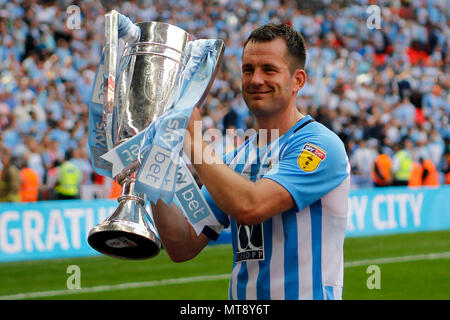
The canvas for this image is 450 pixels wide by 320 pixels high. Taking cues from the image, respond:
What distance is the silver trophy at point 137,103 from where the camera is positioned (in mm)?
2500

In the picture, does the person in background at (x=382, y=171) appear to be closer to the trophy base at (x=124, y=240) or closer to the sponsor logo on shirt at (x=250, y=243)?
the sponsor logo on shirt at (x=250, y=243)

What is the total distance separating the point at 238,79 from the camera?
1802 cm

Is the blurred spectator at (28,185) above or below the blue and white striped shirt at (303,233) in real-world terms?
above

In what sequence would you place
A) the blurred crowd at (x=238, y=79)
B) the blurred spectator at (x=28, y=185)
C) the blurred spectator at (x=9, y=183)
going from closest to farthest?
the blurred spectator at (x=9, y=183) → the blurred spectator at (x=28, y=185) → the blurred crowd at (x=238, y=79)

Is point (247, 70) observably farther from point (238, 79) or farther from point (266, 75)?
point (238, 79)

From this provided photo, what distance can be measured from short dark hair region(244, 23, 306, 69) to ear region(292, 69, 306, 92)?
0.02m

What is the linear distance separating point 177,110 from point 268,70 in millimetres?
439

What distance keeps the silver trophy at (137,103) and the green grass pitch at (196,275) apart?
5537mm

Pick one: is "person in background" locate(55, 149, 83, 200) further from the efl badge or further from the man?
the efl badge

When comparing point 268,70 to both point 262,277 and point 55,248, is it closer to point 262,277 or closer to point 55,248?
point 262,277

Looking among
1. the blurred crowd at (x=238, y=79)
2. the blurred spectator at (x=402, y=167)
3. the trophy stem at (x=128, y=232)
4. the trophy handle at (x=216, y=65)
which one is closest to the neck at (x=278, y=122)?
the trophy handle at (x=216, y=65)

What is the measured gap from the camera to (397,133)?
59.2ft

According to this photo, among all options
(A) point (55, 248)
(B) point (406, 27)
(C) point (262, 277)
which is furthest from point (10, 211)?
(B) point (406, 27)

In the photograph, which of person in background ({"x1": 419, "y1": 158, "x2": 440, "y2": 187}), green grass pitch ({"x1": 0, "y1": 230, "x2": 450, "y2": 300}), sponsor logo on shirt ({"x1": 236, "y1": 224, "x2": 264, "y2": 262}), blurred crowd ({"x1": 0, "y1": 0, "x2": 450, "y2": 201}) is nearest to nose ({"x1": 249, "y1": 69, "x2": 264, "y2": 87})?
sponsor logo on shirt ({"x1": 236, "y1": 224, "x2": 264, "y2": 262})
